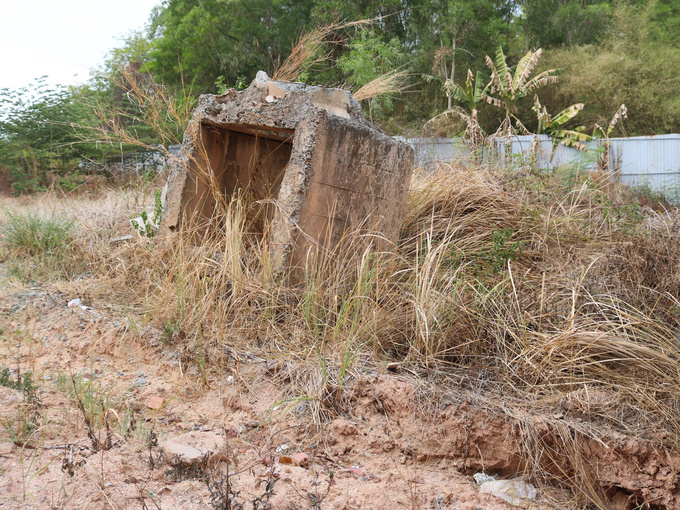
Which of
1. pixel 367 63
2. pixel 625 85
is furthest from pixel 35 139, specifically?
pixel 625 85

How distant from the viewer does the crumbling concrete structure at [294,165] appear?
141 inches

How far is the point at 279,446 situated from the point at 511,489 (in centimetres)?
104

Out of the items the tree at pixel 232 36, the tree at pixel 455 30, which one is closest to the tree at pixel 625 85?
the tree at pixel 455 30

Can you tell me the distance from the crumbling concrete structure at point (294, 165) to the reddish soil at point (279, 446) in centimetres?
103

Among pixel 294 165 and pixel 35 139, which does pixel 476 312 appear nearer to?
pixel 294 165

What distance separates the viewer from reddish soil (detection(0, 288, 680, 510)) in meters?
2.04

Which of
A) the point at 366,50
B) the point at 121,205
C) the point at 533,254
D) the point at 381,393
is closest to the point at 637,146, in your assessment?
the point at 366,50

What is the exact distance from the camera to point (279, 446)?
2506 millimetres

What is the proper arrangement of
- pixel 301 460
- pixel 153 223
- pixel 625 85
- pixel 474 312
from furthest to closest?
pixel 625 85
pixel 153 223
pixel 474 312
pixel 301 460

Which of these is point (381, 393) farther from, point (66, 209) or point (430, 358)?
point (66, 209)

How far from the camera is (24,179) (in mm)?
12109

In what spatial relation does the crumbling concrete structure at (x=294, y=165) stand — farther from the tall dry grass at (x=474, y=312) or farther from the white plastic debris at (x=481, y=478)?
the white plastic debris at (x=481, y=478)

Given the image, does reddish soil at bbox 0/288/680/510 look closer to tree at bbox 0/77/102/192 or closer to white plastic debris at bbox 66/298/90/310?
white plastic debris at bbox 66/298/90/310

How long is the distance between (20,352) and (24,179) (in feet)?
33.5
